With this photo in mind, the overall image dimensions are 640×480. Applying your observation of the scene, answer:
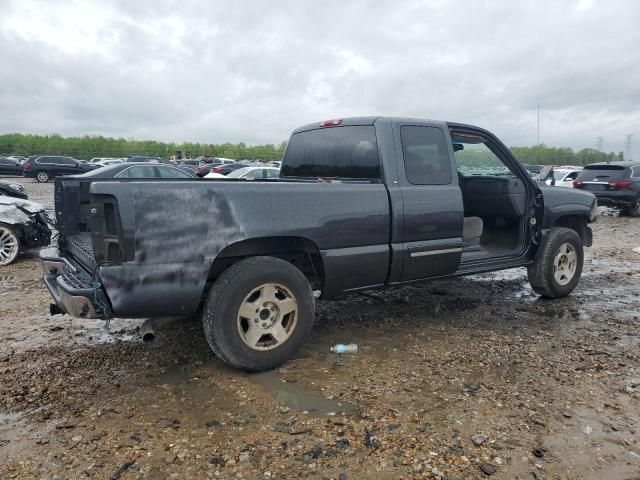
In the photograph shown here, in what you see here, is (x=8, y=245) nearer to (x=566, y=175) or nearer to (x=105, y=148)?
(x=566, y=175)

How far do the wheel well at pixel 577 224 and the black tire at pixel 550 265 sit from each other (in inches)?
10.6

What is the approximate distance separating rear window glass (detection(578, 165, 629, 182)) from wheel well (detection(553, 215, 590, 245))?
1067 centimetres

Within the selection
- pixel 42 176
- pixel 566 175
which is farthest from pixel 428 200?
pixel 42 176

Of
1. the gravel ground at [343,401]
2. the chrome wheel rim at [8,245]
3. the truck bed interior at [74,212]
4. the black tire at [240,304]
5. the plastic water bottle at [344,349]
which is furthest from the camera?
the chrome wheel rim at [8,245]

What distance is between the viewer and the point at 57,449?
268 cm

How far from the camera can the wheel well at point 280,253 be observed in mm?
3562

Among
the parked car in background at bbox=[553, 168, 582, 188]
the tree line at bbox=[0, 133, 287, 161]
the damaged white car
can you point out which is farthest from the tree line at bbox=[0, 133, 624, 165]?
the damaged white car

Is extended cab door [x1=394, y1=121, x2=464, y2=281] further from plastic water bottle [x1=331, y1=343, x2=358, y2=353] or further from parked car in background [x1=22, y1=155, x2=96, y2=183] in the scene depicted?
parked car in background [x1=22, y1=155, x2=96, y2=183]

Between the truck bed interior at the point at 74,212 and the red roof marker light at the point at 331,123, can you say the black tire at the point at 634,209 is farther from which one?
the truck bed interior at the point at 74,212

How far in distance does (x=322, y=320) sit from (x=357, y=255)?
125cm

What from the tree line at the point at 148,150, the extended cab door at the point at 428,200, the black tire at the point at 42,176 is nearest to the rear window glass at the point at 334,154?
the extended cab door at the point at 428,200

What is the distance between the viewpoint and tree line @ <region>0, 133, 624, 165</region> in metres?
60.1

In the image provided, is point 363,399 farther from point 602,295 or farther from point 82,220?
point 602,295

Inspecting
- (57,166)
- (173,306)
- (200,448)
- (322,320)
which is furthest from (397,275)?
(57,166)
